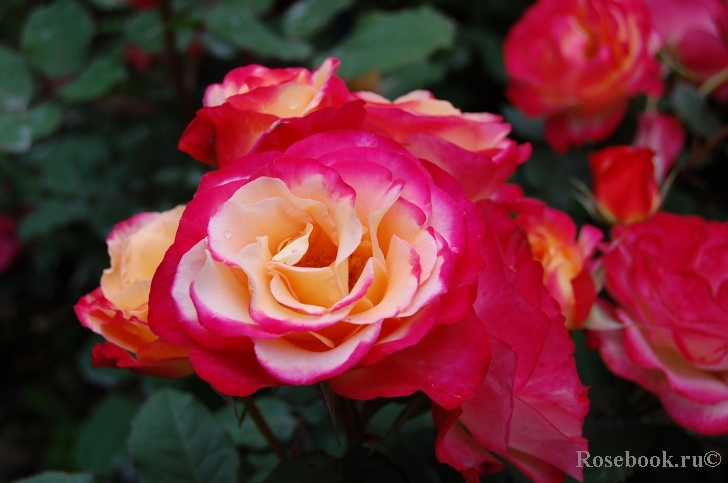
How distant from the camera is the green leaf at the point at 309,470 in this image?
0.39 meters

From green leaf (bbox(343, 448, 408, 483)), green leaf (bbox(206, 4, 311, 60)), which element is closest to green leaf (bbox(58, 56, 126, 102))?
green leaf (bbox(206, 4, 311, 60))

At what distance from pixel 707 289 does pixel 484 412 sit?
8.7 inches

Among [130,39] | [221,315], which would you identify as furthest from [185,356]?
Result: [130,39]

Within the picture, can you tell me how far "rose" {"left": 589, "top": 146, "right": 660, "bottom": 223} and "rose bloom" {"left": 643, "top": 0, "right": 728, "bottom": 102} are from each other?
0.95 feet

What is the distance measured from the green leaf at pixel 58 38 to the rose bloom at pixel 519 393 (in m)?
0.81

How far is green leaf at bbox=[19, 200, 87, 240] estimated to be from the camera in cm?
93

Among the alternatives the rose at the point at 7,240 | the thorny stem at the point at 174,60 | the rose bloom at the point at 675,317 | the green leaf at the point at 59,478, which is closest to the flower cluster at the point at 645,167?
the rose bloom at the point at 675,317

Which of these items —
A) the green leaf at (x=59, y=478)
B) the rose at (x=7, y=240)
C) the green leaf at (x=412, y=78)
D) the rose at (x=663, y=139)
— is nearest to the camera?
the green leaf at (x=59, y=478)

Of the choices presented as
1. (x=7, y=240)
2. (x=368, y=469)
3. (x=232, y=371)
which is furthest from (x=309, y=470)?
(x=7, y=240)

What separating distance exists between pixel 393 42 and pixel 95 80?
46 cm

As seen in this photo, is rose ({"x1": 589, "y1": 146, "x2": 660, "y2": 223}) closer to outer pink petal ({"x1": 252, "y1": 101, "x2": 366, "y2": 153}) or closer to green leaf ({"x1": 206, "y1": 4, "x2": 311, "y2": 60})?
outer pink petal ({"x1": 252, "y1": 101, "x2": 366, "y2": 153})

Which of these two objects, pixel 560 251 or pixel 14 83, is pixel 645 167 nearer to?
pixel 560 251

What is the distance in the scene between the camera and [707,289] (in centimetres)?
43

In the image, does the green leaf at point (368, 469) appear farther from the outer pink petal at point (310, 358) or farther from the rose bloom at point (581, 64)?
the rose bloom at point (581, 64)
